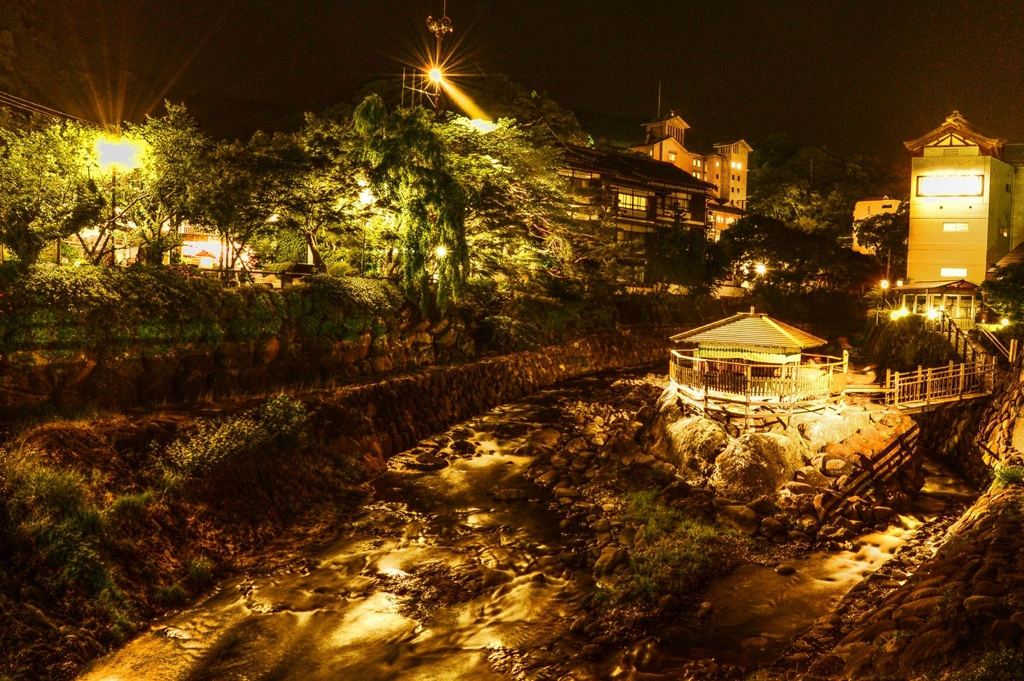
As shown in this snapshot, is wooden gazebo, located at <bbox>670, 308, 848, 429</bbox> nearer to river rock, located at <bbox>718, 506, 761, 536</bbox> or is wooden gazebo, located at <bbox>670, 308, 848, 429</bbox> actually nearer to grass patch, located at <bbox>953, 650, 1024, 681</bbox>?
river rock, located at <bbox>718, 506, 761, 536</bbox>

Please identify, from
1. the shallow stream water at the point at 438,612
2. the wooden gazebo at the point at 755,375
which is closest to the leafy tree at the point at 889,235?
the wooden gazebo at the point at 755,375

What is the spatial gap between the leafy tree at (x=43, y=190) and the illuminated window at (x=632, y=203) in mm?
38561

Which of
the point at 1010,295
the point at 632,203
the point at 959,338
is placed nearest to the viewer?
the point at 1010,295

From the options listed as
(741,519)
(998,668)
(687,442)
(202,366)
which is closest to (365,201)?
(202,366)

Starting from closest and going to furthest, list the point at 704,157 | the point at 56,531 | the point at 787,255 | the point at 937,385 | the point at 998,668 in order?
the point at 998,668 → the point at 56,531 → the point at 937,385 → the point at 787,255 → the point at 704,157

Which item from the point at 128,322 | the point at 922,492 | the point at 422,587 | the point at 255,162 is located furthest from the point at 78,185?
the point at 922,492

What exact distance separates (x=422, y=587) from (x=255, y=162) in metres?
16.5

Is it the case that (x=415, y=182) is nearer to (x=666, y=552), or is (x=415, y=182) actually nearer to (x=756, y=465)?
(x=756, y=465)

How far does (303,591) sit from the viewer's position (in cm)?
1154

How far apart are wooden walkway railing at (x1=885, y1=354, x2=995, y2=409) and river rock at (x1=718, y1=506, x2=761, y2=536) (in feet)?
24.1

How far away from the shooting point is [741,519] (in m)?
14.1

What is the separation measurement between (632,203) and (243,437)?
41465 millimetres

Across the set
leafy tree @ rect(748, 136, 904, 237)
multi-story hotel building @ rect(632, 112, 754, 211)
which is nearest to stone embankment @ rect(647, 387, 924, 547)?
leafy tree @ rect(748, 136, 904, 237)

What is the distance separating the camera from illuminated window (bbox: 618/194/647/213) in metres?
49.8
